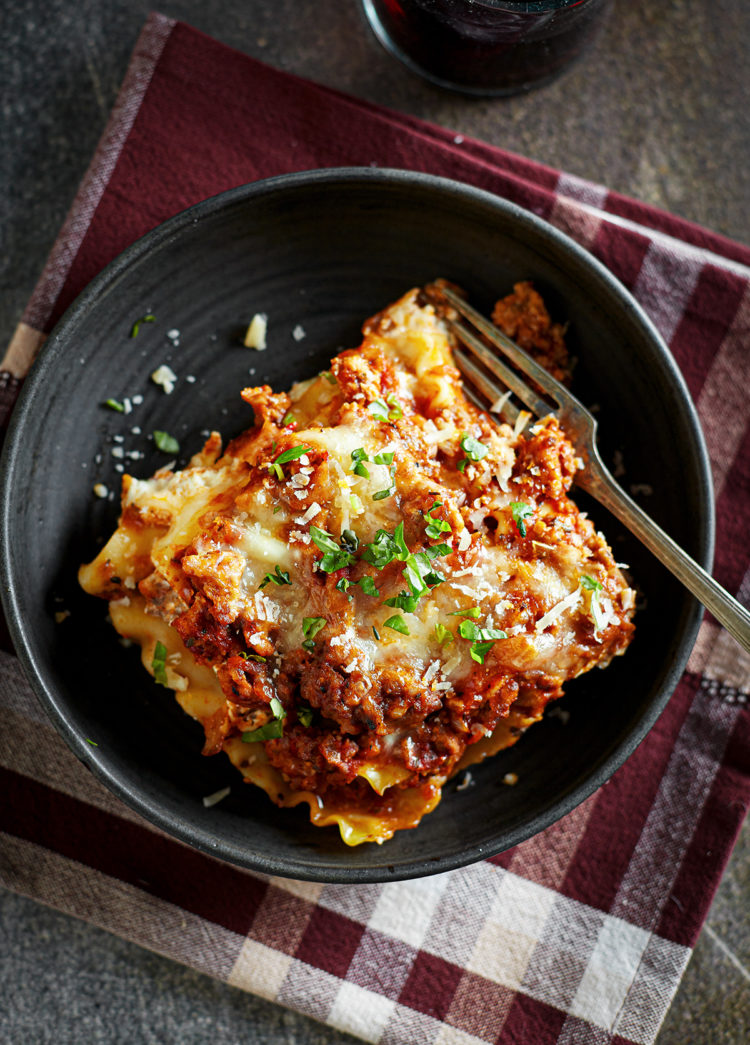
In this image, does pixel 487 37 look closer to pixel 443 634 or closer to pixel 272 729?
pixel 443 634

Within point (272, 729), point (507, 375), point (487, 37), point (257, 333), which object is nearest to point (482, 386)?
point (507, 375)

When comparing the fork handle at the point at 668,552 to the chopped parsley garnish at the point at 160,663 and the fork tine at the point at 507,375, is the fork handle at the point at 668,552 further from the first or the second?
the chopped parsley garnish at the point at 160,663

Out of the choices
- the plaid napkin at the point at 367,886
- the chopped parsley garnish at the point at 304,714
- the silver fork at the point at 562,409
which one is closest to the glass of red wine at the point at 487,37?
the plaid napkin at the point at 367,886

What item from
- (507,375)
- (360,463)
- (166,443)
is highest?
(507,375)

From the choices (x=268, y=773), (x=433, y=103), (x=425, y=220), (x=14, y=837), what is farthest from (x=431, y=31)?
(x=14, y=837)

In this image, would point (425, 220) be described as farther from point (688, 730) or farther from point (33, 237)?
point (688, 730)
